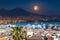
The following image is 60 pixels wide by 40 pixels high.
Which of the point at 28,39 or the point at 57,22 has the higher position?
the point at 57,22

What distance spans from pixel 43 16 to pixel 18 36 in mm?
674

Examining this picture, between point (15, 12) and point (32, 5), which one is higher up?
point (32, 5)

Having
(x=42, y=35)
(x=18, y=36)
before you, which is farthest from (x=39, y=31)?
(x=18, y=36)

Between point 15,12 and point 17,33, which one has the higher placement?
point 15,12

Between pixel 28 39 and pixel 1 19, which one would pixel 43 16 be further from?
pixel 1 19

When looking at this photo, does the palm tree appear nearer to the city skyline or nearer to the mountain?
the mountain

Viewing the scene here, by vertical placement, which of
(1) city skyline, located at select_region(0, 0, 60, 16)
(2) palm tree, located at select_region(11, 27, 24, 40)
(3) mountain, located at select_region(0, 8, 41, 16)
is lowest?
(2) palm tree, located at select_region(11, 27, 24, 40)

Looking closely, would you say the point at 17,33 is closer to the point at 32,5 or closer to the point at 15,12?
the point at 15,12

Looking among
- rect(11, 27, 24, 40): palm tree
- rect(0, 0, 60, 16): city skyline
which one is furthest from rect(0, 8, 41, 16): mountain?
rect(11, 27, 24, 40): palm tree

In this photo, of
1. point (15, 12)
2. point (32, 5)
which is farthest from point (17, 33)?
point (32, 5)

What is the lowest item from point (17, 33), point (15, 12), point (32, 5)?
point (17, 33)

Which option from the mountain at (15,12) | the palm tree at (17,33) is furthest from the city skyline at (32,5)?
the palm tree at (17,33)

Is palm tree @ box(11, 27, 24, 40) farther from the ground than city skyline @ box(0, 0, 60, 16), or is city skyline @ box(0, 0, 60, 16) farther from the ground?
city skyline @ box(0, 0, 60, 16)

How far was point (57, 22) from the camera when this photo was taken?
2.67 m
